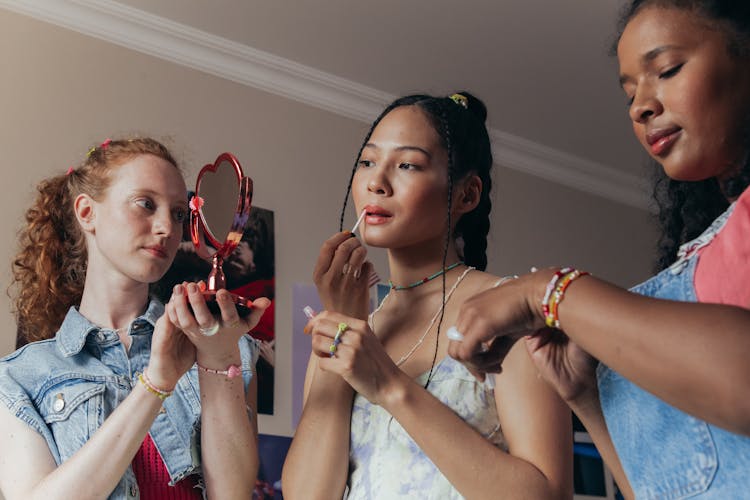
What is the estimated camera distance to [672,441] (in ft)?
2.65

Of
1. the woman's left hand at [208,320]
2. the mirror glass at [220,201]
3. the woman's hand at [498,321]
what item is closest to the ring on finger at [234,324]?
the woman's left hand at [208,320]

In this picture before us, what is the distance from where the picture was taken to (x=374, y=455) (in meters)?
1.27

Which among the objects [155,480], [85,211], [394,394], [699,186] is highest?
[85,211]

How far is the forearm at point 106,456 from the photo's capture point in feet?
4.20

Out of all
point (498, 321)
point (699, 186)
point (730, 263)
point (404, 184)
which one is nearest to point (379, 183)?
point (404, 184)

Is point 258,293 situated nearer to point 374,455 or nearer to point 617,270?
point 374,455

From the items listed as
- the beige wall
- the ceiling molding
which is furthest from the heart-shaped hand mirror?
the ceiling molding

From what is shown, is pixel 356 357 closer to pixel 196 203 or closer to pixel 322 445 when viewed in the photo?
pixel 322 445

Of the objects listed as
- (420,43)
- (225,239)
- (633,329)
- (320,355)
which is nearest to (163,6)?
(420,43)

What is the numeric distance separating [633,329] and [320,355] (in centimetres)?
54

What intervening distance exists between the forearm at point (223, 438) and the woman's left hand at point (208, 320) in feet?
0.15

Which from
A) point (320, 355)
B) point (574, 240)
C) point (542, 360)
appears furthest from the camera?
point (574, 240)

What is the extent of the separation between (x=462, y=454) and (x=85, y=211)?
807 mm

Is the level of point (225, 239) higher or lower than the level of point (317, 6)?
lower
